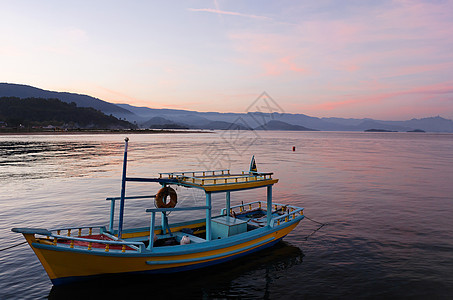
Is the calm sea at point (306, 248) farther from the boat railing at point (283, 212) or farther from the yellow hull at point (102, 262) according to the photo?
the boat railing at point (283, 212)

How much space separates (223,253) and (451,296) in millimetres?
8717

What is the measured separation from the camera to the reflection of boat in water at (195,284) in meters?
10.1

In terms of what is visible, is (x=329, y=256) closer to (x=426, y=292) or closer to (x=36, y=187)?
(x=426, y=292)

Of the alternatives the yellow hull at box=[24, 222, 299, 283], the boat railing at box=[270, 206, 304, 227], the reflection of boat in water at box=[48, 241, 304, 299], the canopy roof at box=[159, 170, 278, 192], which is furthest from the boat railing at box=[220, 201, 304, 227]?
the yellow hull at box=[24, 222, 299, 283]

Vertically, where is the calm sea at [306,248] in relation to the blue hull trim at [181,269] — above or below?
below

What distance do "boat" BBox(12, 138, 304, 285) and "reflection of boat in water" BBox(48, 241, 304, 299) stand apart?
17.1 inches

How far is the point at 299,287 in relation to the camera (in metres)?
11.0

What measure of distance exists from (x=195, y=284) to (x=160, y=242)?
267 cm

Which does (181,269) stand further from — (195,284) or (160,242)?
(160,242)

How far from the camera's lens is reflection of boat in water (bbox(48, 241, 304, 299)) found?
33.0 ft

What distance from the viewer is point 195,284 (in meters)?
10.9

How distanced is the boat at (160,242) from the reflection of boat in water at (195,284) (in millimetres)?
435

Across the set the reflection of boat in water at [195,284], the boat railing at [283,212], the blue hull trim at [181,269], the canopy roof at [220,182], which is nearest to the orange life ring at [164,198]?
the canopy roof at [220,182]

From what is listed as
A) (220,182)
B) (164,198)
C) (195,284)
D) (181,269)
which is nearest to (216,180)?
(220,182)
